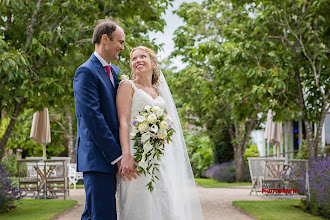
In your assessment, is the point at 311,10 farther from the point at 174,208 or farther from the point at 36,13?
the point at 174,208

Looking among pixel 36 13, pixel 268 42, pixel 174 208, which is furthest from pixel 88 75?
pixel 268 42

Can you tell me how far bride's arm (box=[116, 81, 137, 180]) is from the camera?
3.74 meters

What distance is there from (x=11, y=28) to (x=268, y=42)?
5239 millimetres

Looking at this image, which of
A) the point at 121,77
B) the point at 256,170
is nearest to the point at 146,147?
the point at 121,77

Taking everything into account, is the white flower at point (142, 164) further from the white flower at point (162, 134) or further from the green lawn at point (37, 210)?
the green lawn at point (37, 210)

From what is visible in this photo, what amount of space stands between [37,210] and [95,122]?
6397 mm

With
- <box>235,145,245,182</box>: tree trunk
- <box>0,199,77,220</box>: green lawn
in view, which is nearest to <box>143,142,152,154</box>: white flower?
<box>0,199,77,220</box>: green lawn

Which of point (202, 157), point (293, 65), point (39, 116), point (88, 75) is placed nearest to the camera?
point (88, 75)

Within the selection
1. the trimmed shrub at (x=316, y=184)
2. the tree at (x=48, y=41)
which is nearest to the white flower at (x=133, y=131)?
the tree at (x=48, y=41)

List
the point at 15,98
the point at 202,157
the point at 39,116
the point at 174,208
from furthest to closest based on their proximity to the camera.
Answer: the point at 202,157
the point at 39,116
the point at 15,98
the point at 174,208

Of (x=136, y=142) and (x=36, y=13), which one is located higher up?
(x=36, y=13)

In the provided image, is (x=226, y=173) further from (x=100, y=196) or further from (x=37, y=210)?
(x=100, y=196)

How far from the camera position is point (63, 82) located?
8.55 m

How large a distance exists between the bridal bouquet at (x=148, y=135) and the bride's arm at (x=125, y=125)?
0.07m
